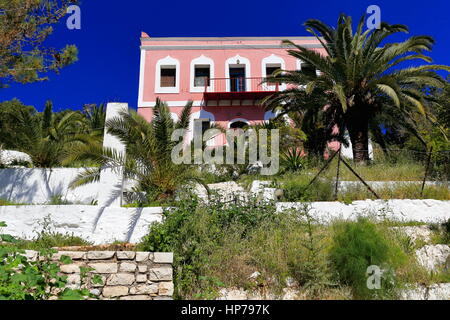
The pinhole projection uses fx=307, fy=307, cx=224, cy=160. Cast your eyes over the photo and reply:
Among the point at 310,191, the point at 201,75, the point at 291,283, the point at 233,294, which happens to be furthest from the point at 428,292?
the point at 201,75

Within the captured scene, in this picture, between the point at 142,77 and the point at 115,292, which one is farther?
the point at 142,77

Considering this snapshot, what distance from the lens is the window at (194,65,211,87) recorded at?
17.9 meters

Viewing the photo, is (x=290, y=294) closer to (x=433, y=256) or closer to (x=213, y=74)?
(x=433, y=256)

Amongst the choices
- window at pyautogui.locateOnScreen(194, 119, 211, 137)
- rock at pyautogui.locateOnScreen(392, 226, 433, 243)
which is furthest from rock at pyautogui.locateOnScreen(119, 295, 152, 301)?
window at pyautogui.locateOnScreen(194, 119, 211, 137)

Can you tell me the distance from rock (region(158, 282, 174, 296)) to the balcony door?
14086mm

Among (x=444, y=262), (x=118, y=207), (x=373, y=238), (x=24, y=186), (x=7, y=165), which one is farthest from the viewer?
(x=7, y=165)

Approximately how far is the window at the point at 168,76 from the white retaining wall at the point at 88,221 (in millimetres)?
11687

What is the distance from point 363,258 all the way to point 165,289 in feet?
10.1

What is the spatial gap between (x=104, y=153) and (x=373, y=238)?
630 centimetres

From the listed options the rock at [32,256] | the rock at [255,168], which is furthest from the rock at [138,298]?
the rock at [255,168]

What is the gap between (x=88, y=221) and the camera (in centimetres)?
743
